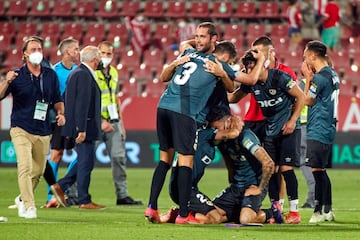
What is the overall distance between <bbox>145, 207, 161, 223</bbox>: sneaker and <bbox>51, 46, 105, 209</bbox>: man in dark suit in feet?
8.34

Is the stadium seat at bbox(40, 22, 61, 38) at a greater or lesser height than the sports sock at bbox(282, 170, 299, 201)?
greater

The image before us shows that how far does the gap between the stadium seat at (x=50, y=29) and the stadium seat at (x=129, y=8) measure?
1.81m

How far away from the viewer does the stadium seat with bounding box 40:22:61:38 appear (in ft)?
95.4

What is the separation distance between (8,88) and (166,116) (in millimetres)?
1976

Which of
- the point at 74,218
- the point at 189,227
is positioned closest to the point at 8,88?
the point at 74,218

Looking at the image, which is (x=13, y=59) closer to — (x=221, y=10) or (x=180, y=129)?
(x=221, y=10)

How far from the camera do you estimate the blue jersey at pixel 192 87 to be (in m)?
11.5

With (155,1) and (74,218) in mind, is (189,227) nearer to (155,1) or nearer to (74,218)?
(74,218)

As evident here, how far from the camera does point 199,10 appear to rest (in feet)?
94.7

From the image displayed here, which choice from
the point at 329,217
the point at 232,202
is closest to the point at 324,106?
the point at 329,217

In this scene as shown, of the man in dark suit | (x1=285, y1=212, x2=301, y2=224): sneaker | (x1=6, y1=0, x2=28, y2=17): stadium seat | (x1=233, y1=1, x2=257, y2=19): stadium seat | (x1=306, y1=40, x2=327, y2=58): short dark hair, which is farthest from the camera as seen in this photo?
(x1=6, y1=0, x2=28, y2=17): stadium seat

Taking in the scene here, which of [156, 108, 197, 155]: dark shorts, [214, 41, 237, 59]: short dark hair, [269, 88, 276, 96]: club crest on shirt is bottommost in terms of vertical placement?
[156, 108, 197, 155]: dark shorts

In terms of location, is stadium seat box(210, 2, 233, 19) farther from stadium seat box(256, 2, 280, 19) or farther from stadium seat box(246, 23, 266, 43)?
stadium seat box(246, 23, 266, 43)

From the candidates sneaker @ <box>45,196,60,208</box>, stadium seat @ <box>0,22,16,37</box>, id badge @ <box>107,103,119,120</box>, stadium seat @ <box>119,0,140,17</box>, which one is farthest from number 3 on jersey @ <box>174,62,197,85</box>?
stadium seat @ <box>119,0,140,17</box>
